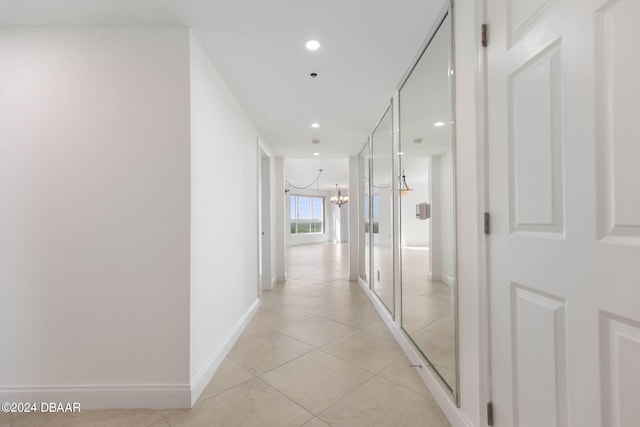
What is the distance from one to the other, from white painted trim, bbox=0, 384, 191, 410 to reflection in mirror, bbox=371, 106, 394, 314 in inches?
92.1

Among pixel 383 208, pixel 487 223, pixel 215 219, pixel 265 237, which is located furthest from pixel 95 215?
pixel 265 237

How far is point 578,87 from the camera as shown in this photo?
0.91 m

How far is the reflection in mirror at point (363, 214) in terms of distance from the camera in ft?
17.2

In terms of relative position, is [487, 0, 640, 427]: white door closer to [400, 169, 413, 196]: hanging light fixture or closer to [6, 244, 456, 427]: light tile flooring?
[6, 244, 456, 427]: light tile flooring

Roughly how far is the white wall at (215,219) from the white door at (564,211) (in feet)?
5.98

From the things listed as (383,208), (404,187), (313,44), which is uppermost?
(313,44)

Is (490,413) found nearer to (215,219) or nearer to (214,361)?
(214,361)

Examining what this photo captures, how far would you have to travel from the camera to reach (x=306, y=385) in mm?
2131

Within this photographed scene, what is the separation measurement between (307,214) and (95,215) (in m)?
12.4

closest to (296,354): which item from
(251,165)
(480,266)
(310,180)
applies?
(480,266)

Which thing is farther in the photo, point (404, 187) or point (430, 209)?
point (404, 187)

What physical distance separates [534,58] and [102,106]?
2.45m

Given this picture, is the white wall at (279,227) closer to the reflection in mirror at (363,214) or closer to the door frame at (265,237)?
the door frame at (265,237)

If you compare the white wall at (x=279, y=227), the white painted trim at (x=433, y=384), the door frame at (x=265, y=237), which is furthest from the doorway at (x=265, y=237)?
the white painted trim at (x=433, y=384)
